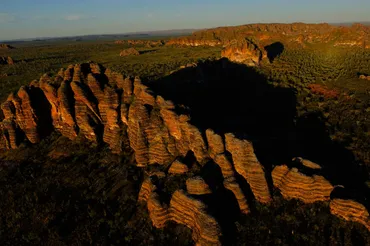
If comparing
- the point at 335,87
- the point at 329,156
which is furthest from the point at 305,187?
the point at 335,87

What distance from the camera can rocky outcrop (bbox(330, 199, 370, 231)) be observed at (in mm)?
28328

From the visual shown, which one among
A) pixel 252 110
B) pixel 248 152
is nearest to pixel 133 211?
pixel 248 152

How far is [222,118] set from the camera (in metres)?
58.3

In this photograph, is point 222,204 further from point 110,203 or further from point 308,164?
point 110,203

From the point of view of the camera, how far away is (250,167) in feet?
106

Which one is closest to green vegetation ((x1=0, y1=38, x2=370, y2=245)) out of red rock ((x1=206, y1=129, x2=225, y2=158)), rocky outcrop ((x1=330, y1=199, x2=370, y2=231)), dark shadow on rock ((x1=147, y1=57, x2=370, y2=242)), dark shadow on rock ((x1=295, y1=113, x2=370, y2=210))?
→ rocky outcrop ((x1=330, y1=199, x2=370, y2=231))

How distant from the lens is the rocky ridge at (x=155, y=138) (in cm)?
3077

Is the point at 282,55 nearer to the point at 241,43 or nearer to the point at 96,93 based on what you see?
the point at 241,43

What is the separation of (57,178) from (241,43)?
85.7 meters

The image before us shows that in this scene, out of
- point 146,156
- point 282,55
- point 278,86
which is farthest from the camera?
point 282,55

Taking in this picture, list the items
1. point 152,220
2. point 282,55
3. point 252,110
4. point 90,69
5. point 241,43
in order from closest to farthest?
point 152,220 → point 90,69 → point 252,110 → point 241,43 → point 282,55

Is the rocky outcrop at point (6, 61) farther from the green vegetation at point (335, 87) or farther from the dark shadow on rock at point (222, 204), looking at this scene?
the dark shadow on rock at point (222, 204)

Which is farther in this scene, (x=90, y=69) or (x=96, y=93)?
(x=90, y=69)

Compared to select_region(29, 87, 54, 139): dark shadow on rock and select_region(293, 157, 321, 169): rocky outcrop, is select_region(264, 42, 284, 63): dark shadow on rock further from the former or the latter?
select_region(293, 157, 321, 169): rocky outcrop
